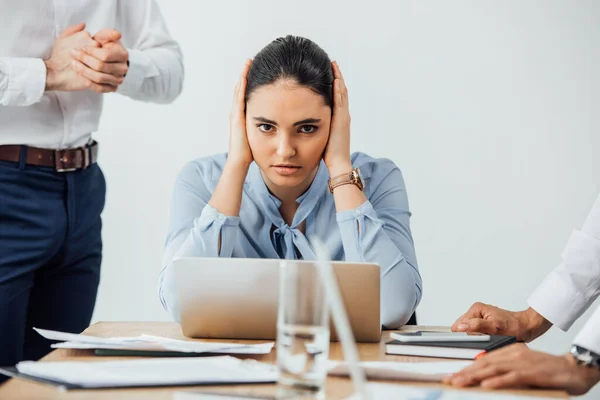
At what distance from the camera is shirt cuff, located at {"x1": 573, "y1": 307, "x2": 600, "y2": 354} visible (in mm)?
1219

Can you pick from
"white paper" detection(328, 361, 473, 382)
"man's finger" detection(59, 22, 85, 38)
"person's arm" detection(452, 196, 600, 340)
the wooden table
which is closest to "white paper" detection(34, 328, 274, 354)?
the wooden table

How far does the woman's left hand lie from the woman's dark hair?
0.8 inches

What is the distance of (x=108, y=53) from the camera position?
188 centimetres

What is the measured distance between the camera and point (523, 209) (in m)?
3.61

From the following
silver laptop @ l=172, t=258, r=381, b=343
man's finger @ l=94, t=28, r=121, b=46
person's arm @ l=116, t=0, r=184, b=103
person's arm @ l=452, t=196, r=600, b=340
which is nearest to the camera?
silver laptop @ l=172, t=258, r=381, b=343

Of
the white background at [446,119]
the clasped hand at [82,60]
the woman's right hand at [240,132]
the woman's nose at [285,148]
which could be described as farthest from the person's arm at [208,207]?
the white background at [446,119]

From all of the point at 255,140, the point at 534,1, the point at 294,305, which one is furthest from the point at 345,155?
the point at 534,1

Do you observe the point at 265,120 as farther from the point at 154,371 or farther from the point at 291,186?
the point at 154,371

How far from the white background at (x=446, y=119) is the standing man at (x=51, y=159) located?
1507mm

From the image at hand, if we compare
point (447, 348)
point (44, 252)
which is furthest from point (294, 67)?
point (447, 348)

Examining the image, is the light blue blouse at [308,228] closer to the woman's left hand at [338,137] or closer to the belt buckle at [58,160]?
the woman's left hand at [338,137]

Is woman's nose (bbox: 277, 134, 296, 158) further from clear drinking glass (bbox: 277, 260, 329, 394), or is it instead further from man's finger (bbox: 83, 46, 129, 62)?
clear drinking glass (bbox: 277, 260, 329, 394)

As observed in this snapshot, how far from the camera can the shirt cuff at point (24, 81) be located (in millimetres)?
1799

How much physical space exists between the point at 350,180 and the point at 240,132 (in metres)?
0.31
